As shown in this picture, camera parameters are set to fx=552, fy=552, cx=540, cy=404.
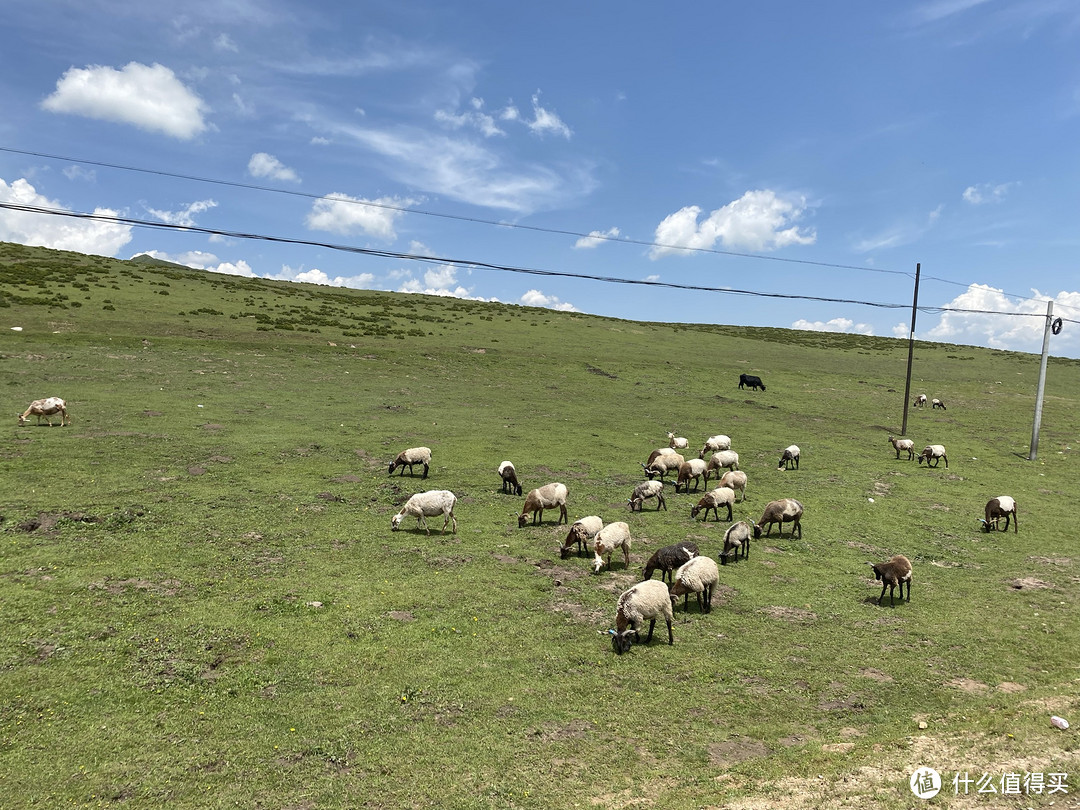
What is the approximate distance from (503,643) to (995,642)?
11.3 metres

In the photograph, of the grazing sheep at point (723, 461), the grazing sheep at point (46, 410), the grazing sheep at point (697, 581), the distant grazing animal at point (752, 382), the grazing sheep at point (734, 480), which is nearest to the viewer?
the grazing sheep at point (697, 581)

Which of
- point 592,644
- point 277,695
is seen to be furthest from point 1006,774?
point 277,695

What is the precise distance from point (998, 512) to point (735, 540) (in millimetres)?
12674

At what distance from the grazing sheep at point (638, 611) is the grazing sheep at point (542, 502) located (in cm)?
794

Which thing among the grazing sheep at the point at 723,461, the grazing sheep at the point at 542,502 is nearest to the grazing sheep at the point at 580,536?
the grazing sheep at the point at 542,502

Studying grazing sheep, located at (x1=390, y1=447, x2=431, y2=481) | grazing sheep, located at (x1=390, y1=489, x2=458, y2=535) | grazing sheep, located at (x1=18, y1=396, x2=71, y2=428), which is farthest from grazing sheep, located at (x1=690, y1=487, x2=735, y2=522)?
grazing sheep, located at (x1=18, y1=396, x2=71, y2=428)

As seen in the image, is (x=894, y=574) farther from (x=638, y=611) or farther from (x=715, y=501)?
(x=638, y=611)

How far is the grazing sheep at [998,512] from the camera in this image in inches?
856

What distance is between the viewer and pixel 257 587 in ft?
44.9

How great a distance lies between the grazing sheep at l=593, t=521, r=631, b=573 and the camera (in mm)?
16391

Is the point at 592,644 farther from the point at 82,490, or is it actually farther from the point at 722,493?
the point at 82,490

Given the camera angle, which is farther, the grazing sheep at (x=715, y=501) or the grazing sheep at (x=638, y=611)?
the grazing sheep at (x=715, y=501)

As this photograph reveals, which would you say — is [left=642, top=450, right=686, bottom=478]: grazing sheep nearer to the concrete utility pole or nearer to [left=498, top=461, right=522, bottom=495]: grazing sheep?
[left=498, top=461, right=522, bottom=495]: grazing sheep

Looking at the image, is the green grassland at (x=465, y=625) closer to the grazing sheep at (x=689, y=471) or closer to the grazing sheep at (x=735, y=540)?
the grazing sheep at (x=735, y=540)
